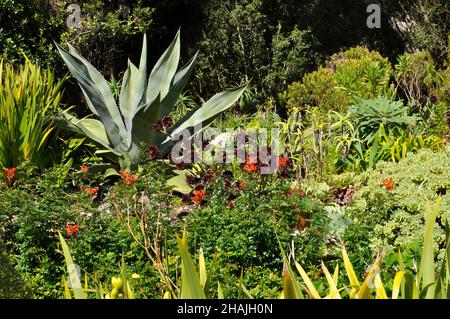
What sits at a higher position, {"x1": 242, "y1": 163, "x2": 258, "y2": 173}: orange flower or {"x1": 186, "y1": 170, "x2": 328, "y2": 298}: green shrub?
{"x1": 242, "y1": 163, "x2": 258, "y2": 173}: orange flower

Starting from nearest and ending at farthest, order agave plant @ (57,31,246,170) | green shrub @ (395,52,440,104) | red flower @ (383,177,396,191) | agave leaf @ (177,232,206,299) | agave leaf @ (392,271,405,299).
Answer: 1. agave leaf @ (177,232,206,299)
2. agave leaf @ (392,271,405,299)
3. red flower @ (383,177,396,191)
4. agave plant @ (57,31,246,170)
5. green shrub @ (395,52,440,104)

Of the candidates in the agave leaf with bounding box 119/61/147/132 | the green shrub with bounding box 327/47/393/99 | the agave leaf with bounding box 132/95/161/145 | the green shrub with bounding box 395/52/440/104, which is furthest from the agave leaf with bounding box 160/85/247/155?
the green shrub with bounding box 395/52/440/104

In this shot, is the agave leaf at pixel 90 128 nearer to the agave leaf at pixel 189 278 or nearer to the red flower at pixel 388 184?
the red flower at pixel 388 184

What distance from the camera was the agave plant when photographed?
6.51m

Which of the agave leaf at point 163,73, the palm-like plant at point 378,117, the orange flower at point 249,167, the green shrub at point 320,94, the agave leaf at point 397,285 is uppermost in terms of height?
the agave leaf at point 163,73

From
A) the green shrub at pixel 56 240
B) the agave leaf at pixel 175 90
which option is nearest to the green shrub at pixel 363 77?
the agave leaf at pixel 175 90

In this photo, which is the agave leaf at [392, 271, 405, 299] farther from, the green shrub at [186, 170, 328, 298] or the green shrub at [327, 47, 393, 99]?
the green shrub at [327, 47, 393, 99]

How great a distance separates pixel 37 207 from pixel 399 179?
253 cm

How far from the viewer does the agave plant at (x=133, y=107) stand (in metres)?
6.51

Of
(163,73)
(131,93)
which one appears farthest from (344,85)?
(131,93)

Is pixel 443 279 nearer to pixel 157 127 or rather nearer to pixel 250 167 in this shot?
pixel 250 167

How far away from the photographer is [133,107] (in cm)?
678
